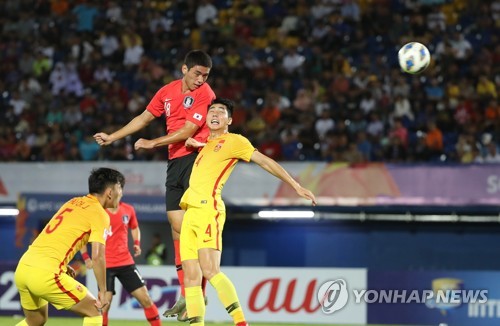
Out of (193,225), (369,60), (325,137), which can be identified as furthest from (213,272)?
(369,60)

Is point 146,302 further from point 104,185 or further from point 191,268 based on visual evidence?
point 104,185

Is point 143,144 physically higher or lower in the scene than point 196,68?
lower

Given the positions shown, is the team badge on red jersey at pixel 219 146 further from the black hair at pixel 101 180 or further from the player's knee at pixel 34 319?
the player's knee at pixel 34 319

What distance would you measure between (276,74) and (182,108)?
40.4ft

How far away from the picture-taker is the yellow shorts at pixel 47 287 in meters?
9.63

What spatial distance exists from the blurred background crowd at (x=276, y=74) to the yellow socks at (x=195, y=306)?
36.9ft

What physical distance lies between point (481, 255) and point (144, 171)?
7.44 metres

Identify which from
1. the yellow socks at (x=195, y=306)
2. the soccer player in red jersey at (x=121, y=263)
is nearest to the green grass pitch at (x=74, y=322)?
the soccer player in red jersey at (x=121, y=263)

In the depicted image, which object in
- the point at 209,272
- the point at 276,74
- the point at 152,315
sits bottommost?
the point at 152,315

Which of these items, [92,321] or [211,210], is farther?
[211,210]

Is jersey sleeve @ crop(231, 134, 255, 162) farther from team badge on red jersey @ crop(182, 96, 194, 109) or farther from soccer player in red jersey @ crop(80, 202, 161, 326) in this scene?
soccer player in red jersey @ crop(80, 202, 161, 326)

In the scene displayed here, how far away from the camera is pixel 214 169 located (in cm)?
1033

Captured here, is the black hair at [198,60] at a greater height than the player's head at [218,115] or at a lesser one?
greater

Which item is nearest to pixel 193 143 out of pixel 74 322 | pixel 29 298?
pixel 29 298
